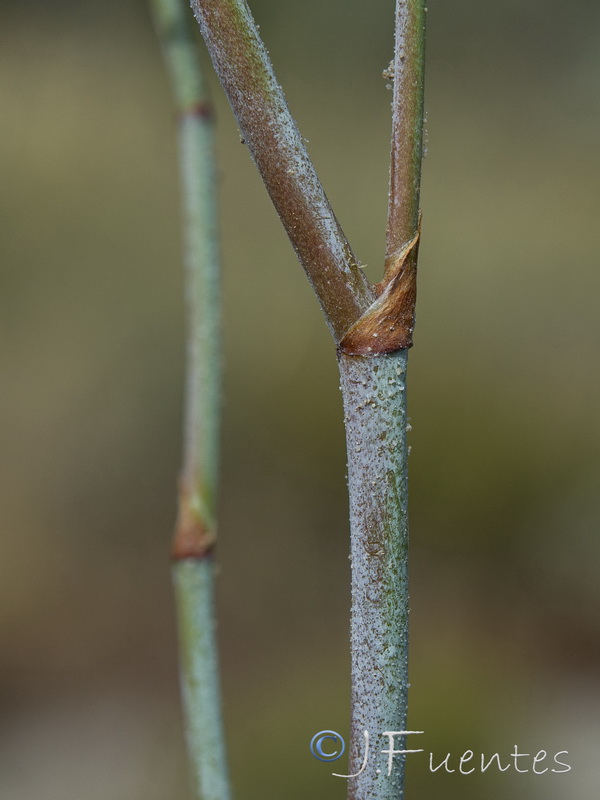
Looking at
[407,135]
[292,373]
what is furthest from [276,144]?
[292,373]

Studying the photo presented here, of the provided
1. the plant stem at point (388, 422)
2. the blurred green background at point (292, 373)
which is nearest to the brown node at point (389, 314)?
the plant stem at point (388, 422)

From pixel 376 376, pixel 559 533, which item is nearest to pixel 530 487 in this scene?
pixel 559 533

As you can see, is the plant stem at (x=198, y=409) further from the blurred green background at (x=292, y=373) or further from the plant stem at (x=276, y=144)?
Answer: the blurred green background at (x=292, y=373)

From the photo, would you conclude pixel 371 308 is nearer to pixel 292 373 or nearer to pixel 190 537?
pixel 190 537

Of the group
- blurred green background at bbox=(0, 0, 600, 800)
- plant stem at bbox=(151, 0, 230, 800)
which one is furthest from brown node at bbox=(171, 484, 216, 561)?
blurred green background at bbox=(0, 0, 600, 800)

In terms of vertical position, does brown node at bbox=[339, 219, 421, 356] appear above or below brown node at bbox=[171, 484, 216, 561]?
above

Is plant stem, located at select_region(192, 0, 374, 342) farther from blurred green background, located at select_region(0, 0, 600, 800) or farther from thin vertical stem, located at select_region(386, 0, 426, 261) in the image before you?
blurred green background, located at select_region(0, 0, 600, 800)
